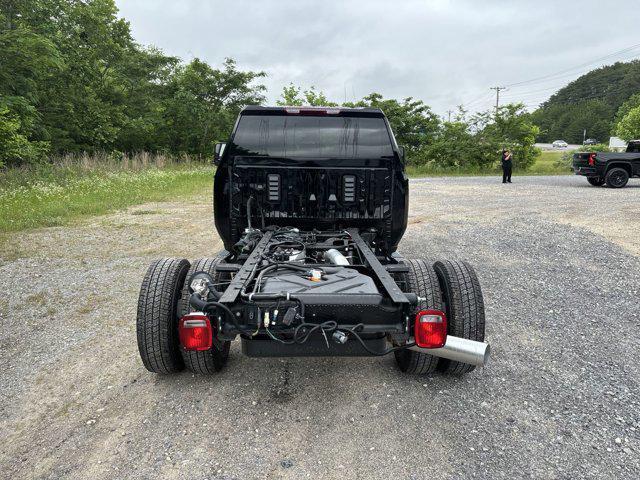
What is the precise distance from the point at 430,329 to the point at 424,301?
1.67 feet

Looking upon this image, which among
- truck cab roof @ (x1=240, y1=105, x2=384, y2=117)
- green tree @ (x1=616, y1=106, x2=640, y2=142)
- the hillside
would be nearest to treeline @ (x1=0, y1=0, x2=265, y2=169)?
truck cab roof @ (x1=240, y1=105, x2=384, y2=117)

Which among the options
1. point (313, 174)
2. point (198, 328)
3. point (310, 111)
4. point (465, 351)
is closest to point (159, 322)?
point (198, 328)

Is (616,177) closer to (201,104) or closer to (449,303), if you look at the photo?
(449,303)

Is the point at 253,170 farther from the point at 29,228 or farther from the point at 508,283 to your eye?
the point at 29,228

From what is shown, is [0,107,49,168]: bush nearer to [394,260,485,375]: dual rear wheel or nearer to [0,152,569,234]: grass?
[0,152,569,234]: grass

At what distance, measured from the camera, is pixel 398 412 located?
2820 mm

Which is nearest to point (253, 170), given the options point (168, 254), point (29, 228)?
point (168, 254)

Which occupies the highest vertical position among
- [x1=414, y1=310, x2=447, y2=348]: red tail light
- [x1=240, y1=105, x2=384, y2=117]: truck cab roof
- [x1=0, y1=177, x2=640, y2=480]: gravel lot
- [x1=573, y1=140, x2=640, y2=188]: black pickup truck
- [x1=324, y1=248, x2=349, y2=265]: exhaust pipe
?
[x1=240, y1=105, x2=384, y2=117]: truck cab roof

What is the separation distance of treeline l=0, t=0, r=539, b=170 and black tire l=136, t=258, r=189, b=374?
11561mm

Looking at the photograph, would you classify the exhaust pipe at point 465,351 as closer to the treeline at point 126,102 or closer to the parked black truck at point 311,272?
the parked black truck at point 311,272

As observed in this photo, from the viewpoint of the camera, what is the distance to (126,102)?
29016mm

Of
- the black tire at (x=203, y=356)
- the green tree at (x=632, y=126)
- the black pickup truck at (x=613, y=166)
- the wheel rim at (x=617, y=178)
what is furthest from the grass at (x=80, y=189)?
the green tree at (x=632, y=126)

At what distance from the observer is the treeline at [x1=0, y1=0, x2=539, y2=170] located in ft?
51.1

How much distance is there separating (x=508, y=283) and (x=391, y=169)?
2377 mm
